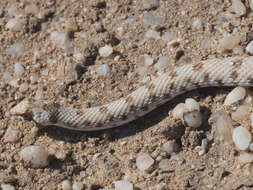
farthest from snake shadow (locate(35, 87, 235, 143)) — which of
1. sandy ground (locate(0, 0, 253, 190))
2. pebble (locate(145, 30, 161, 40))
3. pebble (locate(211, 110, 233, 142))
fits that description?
pebble (locate(145, 30, 161, 40))

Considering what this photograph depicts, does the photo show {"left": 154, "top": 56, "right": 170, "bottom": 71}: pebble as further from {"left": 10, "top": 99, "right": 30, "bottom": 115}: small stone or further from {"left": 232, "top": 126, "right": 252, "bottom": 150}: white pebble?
{"left": 10, "top": 99, "right": 30, "bottom": 115}: small stone

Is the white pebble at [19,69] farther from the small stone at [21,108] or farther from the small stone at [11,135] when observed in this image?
the small stone at [11,135]

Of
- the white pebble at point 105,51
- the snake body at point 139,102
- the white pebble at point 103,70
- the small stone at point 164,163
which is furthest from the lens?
the white pebble at point 105,51

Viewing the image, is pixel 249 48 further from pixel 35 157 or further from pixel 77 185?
pixel 35 157

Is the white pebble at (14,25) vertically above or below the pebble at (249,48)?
above

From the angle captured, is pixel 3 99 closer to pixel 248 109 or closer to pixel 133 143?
pixel 133 143

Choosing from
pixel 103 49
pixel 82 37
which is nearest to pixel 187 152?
pixel 103 49

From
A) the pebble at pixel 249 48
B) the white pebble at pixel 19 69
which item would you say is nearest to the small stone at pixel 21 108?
the white pebble at pixel 19 69
